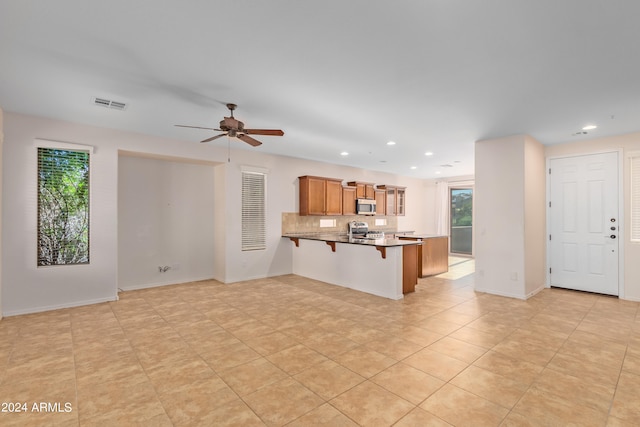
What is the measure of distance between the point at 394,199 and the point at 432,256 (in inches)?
121

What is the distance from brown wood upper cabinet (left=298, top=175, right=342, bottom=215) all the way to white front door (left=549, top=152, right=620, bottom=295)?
430cm

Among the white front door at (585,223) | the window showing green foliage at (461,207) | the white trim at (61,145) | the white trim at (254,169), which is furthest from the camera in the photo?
the window showing green foliage at (461,207)

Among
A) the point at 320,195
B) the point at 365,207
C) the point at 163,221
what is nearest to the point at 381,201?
the point at 365,207

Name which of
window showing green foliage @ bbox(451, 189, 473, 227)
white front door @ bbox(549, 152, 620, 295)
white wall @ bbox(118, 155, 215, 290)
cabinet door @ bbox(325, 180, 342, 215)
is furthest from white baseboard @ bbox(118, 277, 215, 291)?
window showing green foliage @ bbox(451, 189, 473, 227)

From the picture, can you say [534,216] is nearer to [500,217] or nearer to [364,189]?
[500,217]

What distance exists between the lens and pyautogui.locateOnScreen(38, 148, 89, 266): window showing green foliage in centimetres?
416

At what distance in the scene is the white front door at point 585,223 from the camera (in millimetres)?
4836

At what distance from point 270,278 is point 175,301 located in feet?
6.84

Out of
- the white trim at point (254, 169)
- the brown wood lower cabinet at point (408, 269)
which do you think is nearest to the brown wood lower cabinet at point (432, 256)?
the brown wood lower cabinet at point (408, 269)

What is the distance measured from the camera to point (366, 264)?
5.18 meters

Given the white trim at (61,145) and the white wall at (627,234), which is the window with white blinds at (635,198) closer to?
the white wall at (627,234)

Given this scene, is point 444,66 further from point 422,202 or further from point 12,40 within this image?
point 422,202

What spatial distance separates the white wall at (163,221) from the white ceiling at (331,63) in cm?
124

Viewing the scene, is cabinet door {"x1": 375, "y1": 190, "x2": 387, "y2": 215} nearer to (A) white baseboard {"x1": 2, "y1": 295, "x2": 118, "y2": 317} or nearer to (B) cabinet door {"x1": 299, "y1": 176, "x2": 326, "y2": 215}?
(B) cabinet door {"x1": 299, "y1": 176, "x2": 326, "y2": 215}
